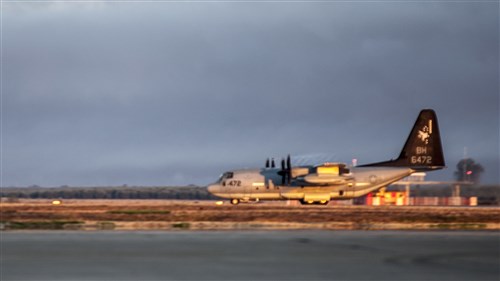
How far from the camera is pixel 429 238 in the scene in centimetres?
2952

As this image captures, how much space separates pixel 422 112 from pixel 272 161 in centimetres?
1427

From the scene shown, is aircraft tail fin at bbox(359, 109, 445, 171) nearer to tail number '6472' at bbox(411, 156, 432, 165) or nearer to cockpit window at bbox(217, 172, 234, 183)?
tail number '6472' at bbox(411, 156, 432, 165)

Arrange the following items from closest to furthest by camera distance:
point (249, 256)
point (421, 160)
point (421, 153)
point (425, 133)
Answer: point (249, 256) < point (421, 160) < point (421, 153) < point (425, 133)

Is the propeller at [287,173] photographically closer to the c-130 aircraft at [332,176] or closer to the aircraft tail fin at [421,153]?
the c-130 aircraft at [332,176]

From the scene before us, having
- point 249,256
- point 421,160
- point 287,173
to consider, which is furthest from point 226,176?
point 249,256

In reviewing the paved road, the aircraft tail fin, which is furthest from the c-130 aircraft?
the paved road

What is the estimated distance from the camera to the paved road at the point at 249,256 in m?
18.3

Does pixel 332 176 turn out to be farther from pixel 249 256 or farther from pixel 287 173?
pixel 249 256

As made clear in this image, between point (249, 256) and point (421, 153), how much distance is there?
49.4m

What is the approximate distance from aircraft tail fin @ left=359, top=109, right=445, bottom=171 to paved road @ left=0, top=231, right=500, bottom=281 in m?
37.2

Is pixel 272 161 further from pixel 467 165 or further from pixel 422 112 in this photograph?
pixel 467 165

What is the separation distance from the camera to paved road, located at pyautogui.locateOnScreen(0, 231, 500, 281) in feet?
60.0

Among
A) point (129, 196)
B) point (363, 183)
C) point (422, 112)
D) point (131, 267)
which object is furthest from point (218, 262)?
point (129, 196)

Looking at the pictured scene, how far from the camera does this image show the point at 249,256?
22078mm
